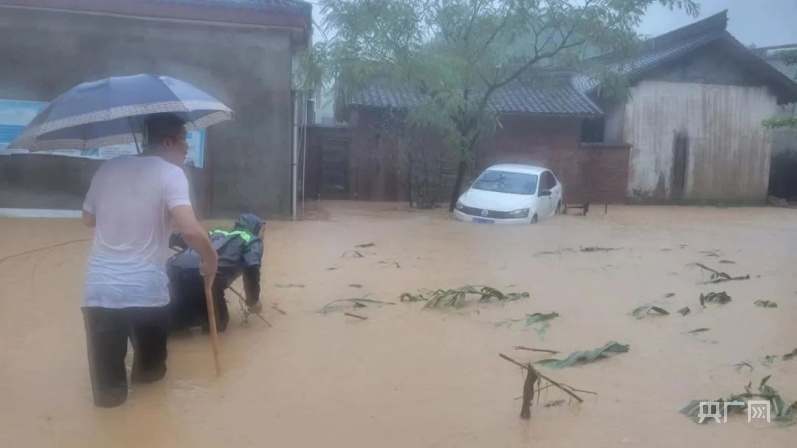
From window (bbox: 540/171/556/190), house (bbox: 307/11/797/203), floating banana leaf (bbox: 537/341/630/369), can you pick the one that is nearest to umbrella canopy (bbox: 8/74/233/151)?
floating banana leaf (bbox: 537/341/630/369)

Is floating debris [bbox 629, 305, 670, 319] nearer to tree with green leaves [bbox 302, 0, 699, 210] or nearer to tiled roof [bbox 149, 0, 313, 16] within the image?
tiled roof [bbox 149, 0, 313, 16]

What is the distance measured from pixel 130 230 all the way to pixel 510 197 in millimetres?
11277

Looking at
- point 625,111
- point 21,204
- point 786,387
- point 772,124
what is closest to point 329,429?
point 786,387

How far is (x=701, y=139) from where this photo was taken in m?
23.3

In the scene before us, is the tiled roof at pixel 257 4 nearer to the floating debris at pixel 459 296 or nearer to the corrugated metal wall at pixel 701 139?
the floating debris at pixel 459 296

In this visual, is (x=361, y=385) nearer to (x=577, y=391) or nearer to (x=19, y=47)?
(x=577, y=391)

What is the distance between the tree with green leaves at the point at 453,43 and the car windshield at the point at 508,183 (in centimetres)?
150

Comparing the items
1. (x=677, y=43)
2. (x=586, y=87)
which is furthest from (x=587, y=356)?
(x=677, y=43)

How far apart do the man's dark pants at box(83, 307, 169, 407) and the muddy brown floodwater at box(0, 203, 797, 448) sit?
131mm

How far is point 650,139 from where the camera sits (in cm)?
2297

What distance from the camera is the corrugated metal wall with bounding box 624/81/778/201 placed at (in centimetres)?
2288

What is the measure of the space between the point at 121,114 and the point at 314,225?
9482 mm

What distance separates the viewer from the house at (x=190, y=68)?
1270cm

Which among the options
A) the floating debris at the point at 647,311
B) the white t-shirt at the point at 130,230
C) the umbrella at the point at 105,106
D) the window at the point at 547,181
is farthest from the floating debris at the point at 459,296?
the window at the point at 547,181
